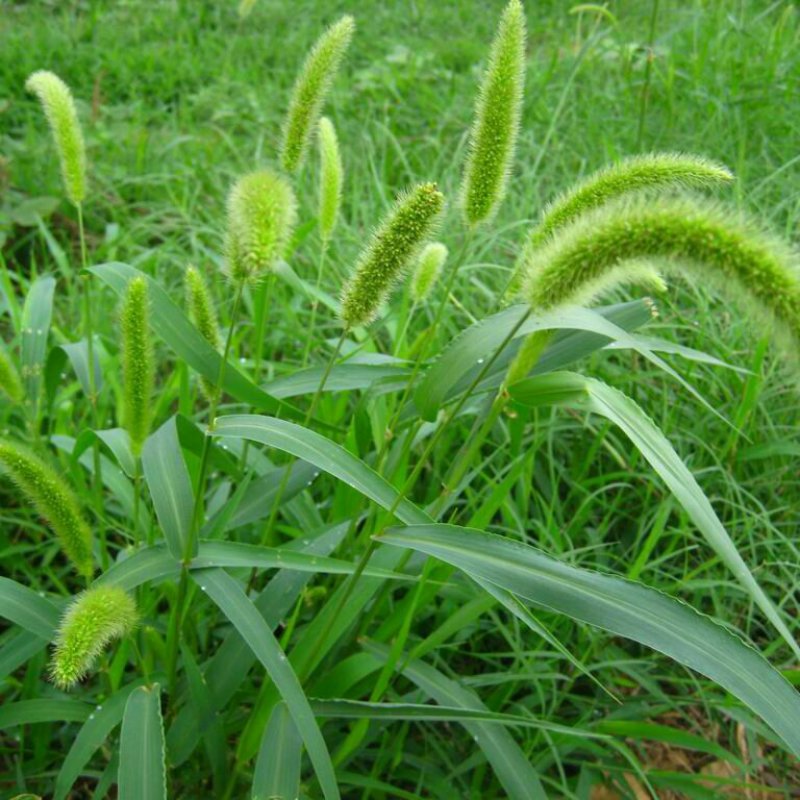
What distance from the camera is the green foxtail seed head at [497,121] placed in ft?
4.10

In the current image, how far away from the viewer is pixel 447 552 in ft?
3.91

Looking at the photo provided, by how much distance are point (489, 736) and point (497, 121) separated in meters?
0.94

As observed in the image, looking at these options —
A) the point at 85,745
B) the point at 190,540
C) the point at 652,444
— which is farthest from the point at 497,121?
the point at 85,745

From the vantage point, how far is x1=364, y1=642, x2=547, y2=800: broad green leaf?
1395 mm

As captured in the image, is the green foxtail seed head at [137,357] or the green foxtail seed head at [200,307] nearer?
the green foxtail seed head at [137,357]

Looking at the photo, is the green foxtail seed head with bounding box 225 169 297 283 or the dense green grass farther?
the dense green grass

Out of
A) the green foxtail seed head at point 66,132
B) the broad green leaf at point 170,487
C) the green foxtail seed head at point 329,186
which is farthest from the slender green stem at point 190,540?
the green foxtail seed head at point 66,132

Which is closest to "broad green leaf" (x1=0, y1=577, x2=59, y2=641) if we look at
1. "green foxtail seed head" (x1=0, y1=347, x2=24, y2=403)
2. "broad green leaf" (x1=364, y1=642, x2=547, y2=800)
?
"green foxtail seed head" (x1=0, y1=347, x2=24, y2=403)

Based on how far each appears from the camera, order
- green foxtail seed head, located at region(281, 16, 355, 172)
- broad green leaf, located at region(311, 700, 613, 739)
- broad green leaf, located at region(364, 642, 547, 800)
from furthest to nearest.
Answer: green foxtail seed head, located at region(281, 16, 355, 172) → broad green leaf, located at region(364, 642, 547, 800) → broad green leaf, located at region(311, 700, 613, 739)

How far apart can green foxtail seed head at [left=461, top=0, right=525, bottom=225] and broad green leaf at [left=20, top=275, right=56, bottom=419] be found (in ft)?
3.27

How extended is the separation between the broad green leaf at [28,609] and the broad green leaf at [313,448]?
0.43 m

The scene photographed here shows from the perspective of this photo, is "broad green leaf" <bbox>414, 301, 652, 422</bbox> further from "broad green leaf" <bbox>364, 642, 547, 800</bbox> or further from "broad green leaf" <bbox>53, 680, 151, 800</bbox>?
"broad green leaf" <bbox>53, 680, 151, 800</bbox>

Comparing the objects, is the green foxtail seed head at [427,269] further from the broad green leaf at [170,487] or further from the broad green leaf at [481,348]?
the broad green leaf at [170,487]

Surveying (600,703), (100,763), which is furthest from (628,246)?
(100,763)
